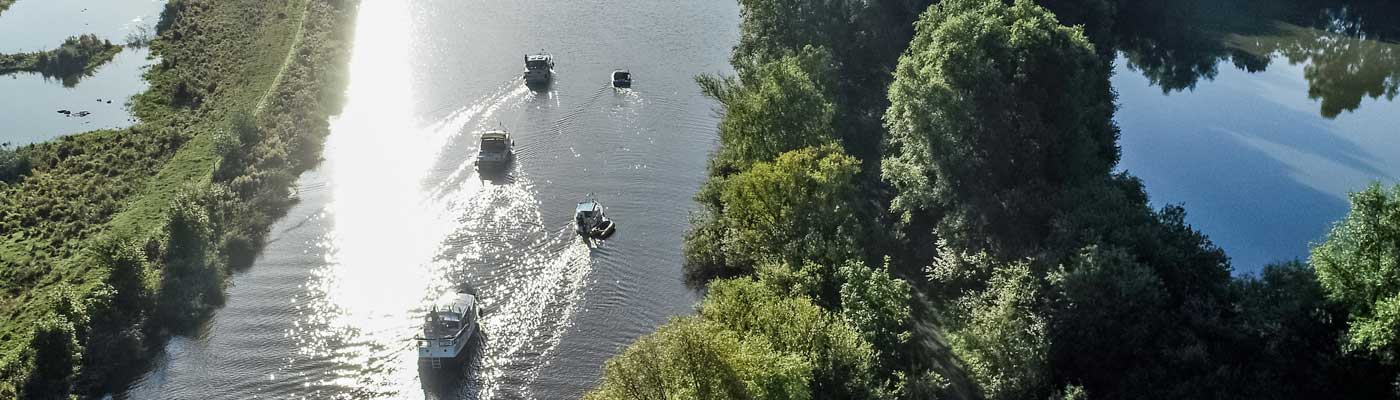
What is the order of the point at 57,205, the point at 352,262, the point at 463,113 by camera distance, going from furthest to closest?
the point at 463,113 < the point at 57,205 < the point at 352,262

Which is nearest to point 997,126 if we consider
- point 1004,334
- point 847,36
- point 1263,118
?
point 1004,334

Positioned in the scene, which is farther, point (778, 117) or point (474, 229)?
point (778, 117)

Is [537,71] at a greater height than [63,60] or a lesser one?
greater

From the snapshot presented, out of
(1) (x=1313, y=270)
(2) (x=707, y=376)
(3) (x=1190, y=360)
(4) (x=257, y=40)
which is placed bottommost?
(2) (x=707, y=376)

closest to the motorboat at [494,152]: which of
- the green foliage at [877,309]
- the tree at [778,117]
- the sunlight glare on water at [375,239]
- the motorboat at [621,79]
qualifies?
the sunlight glare on water at [375,239]

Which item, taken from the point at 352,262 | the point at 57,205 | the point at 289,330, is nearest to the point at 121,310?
the point at 289,330

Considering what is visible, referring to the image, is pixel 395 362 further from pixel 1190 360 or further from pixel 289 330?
pixel 1190 360

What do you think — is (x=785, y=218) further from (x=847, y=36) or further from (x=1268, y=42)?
(x=1268, y=42)
